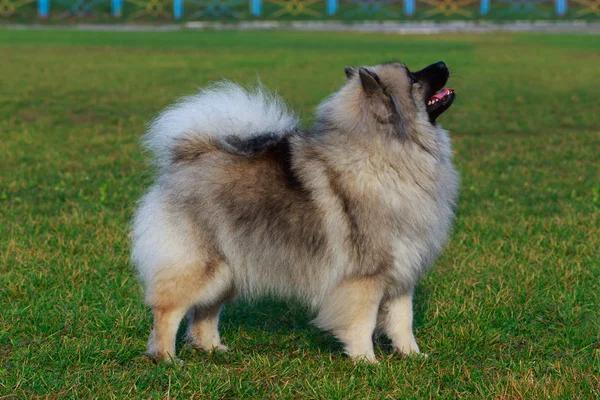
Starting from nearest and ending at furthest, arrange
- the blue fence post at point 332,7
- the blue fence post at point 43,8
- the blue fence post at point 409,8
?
the blue fence post at point 43,8 → the blue fence post at point 409,8 → the blue fence post at point 332,7

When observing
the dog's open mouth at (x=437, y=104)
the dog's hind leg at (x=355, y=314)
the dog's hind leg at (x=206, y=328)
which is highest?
the dog's open mouth at (x=437, y=104)

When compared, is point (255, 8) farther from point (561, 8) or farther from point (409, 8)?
point (561, 8)

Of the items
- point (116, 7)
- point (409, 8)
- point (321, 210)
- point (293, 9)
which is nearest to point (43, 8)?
point (116, 7)

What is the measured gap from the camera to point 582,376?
378 cm

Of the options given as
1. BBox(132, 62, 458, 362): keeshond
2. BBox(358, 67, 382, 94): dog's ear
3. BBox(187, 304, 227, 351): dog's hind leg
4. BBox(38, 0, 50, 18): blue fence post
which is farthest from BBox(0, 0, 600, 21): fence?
BBox(358, 67, 382, 94): dog's ear

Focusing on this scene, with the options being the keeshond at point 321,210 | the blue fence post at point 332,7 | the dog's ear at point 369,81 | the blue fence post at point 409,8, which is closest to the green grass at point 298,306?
the keeshond at point 321,210

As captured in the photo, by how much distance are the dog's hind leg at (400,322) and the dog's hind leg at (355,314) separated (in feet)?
0.49

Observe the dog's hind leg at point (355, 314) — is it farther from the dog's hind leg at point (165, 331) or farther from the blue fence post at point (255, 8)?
the blue fence post at point (255, 8)

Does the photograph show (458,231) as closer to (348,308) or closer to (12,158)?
(348,308)

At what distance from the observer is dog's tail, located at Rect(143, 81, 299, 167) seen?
4.20 m

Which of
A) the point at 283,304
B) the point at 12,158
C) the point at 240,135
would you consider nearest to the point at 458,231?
the point at 283,304

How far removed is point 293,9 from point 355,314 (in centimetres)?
Answer: 4363

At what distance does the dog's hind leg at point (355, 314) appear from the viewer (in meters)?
3.99

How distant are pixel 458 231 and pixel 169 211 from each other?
10.0 feet
